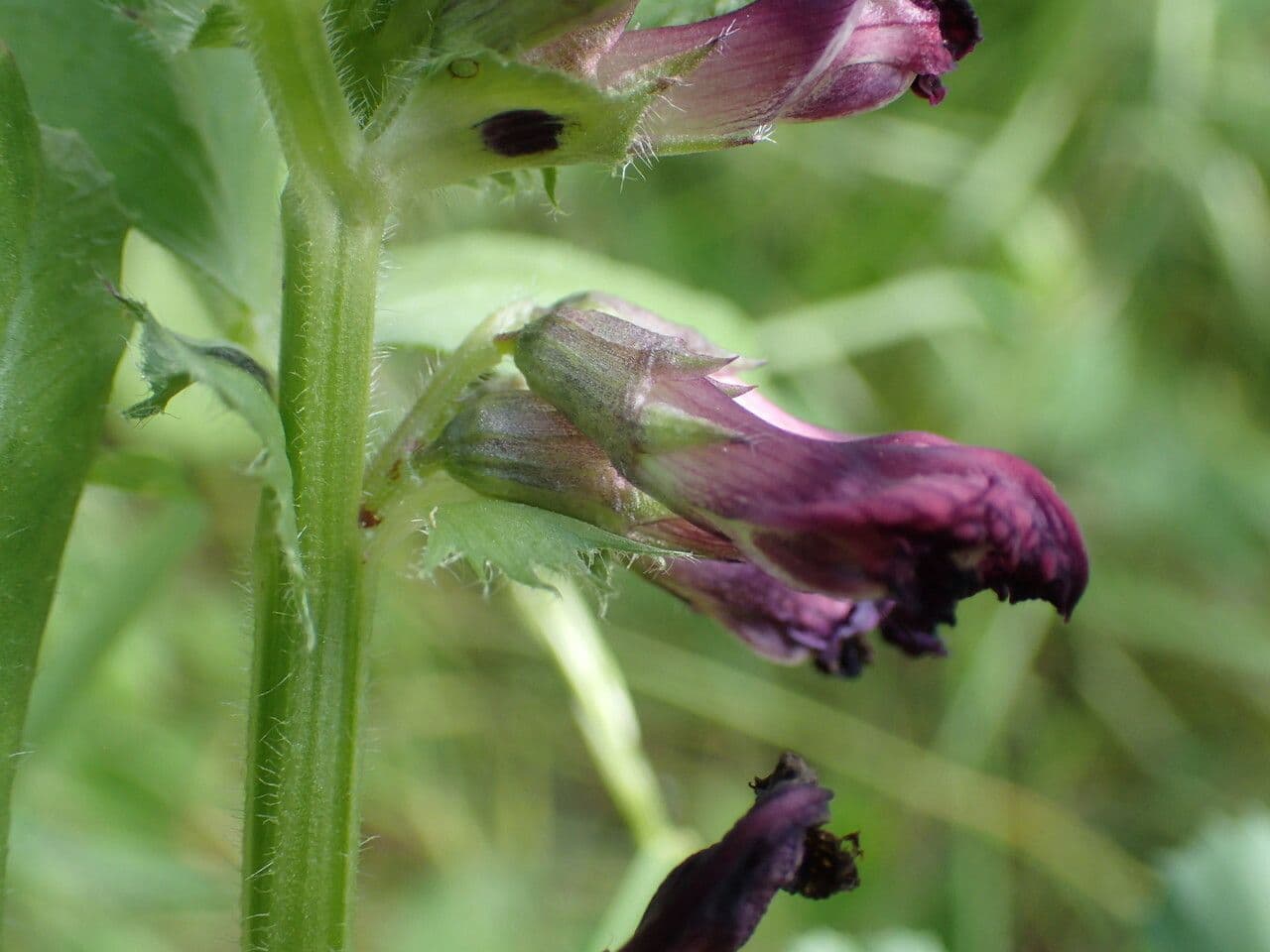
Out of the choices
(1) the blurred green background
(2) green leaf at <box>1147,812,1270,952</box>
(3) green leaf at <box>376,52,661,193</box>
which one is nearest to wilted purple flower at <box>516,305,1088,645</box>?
(3) green leaf at <box>376,52,661,193</box>

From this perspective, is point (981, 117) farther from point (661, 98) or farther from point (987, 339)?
point (661, 98)

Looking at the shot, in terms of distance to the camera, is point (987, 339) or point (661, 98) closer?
point (661, 98)

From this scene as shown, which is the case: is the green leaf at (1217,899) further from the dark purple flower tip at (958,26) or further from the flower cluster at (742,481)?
the dark purple flower tip at (958,26)

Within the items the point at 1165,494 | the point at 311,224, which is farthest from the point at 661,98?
the point at 1165,494

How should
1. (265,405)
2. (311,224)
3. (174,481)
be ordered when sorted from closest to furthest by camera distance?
(265,405)
(311,224)
(174,481)

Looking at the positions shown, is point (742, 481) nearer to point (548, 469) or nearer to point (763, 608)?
point (548, 469)

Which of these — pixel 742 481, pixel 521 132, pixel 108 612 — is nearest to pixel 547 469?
pixel 742 481
